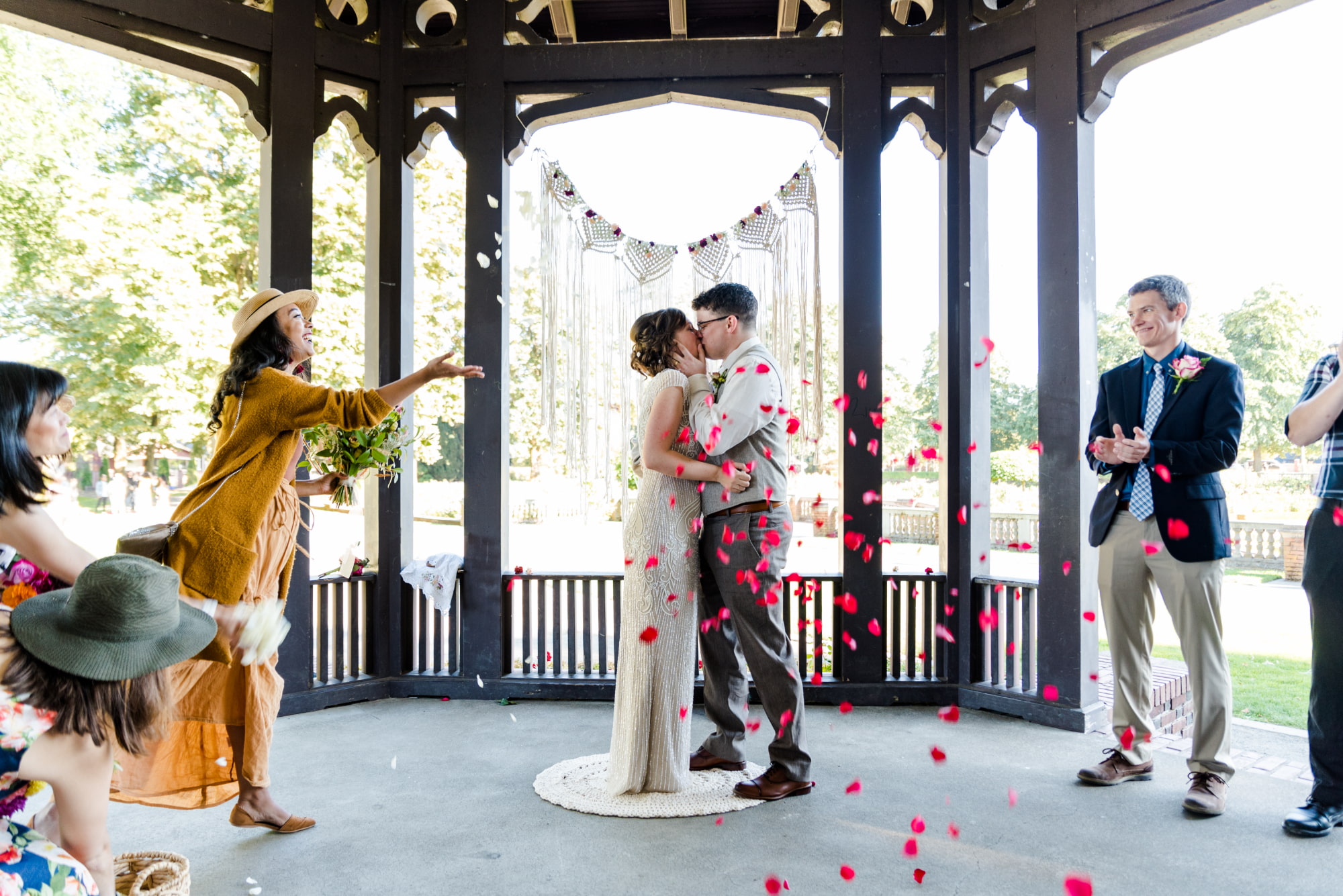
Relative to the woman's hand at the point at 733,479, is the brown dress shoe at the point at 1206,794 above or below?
below

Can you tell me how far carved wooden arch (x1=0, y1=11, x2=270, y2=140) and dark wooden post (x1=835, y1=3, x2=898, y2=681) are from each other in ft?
9.32

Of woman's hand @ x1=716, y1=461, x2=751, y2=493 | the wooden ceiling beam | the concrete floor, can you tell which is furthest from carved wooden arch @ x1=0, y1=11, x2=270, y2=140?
the concrete floor

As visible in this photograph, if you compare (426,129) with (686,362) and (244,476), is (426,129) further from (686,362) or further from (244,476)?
(244,476)

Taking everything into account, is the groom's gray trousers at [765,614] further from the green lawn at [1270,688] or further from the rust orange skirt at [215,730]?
the green lawn at [1270,688]

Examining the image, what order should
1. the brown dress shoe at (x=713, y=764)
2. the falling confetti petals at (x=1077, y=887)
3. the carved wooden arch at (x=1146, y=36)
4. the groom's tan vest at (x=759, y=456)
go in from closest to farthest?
the falling confetti petals at (x=1077, y=887), the groom's tan vest at (x=759, y=456), the brown dress shoe at (x=713, y=764), the carved wooden arch at (x=1146, y=36)

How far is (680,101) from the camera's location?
4.54 meters

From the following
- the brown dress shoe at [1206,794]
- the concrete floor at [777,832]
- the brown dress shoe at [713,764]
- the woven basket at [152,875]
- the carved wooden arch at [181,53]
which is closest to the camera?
the woven basket at [152,875]

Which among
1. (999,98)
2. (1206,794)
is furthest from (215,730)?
(999,98)

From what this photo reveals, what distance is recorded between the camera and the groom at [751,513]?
9.67ft

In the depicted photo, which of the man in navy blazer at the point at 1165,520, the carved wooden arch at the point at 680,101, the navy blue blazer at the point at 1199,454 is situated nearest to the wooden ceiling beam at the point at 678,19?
the carved wooden arch at the point at 680,101

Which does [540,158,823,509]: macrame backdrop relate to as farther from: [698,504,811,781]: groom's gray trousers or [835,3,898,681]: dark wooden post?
[698,504,811,781]: groom's gray trousers

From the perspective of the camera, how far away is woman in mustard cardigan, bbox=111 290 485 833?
248cm

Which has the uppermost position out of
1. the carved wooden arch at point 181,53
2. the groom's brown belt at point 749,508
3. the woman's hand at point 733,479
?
the carved wooden arch at point 181,53

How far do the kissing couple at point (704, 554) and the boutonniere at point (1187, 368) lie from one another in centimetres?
133
